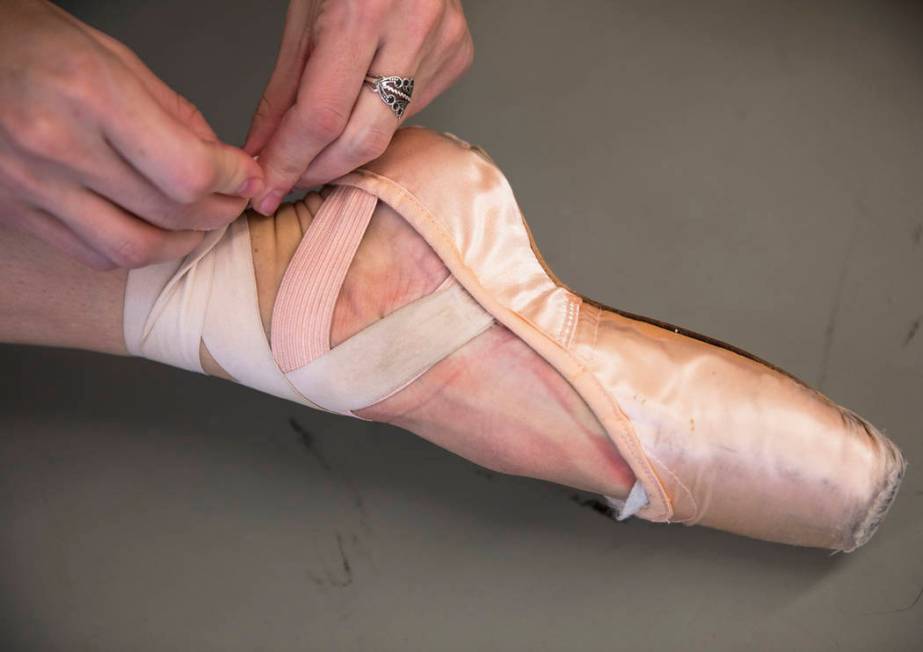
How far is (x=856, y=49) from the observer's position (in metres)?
1.25

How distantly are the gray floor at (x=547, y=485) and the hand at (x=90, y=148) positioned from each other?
1.57 feet

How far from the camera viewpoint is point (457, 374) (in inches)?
36.2

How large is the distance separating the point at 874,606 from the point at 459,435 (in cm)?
60

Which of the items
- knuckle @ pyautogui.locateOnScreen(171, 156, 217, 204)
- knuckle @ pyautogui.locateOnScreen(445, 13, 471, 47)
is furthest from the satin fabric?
knuckle @ pyautogui.locateOnScreen(171, 156, 217, 204)

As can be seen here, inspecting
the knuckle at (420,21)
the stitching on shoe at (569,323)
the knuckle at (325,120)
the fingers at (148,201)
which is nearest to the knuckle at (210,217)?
the fingers at (148,201)

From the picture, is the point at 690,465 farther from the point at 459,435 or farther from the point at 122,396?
the point at 122,396

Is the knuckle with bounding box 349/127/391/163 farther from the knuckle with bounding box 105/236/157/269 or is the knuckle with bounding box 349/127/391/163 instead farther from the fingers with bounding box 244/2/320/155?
the knuckle with bounding box 105/236/157/269

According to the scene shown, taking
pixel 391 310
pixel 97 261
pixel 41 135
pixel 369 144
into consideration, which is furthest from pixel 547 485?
pixel 41 135

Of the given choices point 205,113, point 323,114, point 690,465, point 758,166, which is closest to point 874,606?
point 690,465

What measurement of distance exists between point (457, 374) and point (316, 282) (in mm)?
Answer: 186

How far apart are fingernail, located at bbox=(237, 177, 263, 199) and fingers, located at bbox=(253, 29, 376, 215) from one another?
30 millimetres

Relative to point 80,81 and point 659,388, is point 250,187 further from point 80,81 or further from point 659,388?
point 659,388

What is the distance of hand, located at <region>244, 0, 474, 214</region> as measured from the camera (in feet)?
2.51

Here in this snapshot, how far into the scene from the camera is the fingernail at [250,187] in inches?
30.8
